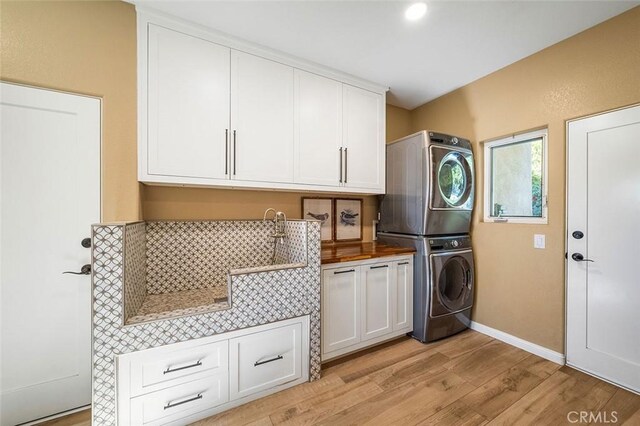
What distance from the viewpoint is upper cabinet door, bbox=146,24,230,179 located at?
1.67 meters

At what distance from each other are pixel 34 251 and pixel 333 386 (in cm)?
210

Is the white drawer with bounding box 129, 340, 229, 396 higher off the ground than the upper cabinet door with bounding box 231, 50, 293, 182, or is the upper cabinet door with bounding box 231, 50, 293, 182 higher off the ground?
the upper cabinet door with bounding box 231, 50, 293, 182

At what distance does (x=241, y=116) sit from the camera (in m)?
1.94

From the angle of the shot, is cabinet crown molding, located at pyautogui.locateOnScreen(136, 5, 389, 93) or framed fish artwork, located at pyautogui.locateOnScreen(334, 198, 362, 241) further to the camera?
framed fish artwork, located at pyautogui.locateOnScreen(334, 198, 362, 241)

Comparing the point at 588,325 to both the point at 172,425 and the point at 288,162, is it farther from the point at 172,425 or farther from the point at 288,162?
the point at 172,425

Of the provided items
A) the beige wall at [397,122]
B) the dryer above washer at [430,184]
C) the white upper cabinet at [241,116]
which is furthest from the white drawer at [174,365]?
the beige wall at [397,122]

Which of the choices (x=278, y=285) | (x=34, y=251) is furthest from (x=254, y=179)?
(x=34, y=251)

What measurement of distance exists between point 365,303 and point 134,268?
173cm

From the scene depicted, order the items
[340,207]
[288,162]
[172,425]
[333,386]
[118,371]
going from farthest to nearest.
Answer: [340,207] → [288,162] → [333,386] → [172,425] → [118,371]

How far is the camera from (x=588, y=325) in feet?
6.25

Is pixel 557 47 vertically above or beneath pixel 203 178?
above

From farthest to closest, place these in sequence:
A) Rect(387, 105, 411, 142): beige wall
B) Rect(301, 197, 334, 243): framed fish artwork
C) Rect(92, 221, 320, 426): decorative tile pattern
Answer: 1. Rect(387, 105, 411, 142): beige wall
2. Rect(301, 197, 334, 243): framed fish artwork
3. Rect(92, 221, 320, 426): decorative tile pattern

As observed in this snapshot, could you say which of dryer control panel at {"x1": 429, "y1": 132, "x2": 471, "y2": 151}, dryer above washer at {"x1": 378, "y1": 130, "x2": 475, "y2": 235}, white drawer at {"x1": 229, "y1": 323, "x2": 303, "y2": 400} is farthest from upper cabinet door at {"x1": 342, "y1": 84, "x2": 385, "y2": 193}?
white drawer at {"x1": 229, "y1": 323, "x2": 303, "y2": 400}

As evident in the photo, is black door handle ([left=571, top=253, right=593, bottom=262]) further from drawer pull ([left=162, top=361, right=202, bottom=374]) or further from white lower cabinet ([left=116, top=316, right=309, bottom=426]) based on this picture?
drawer pull ([left=162, top=361, right=202, bottom=374])
